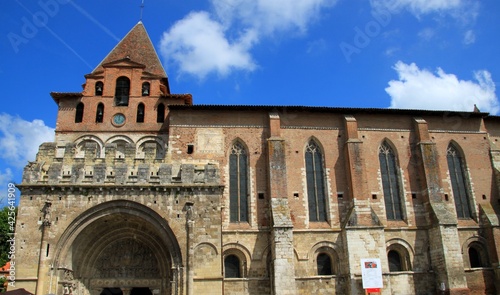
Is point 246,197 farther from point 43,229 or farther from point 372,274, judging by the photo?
point 43,229

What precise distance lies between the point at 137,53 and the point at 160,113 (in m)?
5.65

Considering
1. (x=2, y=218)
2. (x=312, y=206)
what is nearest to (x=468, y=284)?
(x=312, y=206)

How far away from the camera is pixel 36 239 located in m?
19.2

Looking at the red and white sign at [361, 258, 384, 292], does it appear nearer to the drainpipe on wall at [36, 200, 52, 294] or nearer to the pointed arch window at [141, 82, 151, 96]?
the drainpipe on wall at [36, 200, 52, 294]

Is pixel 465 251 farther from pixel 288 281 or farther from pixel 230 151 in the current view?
pixel 230 151

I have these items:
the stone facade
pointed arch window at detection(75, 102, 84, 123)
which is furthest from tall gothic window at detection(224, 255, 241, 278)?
pointed arch window at detection(75, 102, 84, 123)

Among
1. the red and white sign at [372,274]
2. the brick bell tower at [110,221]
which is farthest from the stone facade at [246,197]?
the red and white sign at [372,274]

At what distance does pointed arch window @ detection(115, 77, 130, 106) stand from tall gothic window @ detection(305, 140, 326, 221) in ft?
38.3

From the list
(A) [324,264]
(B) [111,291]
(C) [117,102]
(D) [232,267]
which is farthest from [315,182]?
(C) [117,102]

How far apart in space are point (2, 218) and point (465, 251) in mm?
30704

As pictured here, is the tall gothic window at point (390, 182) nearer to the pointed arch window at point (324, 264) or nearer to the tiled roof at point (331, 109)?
the tiled roof at point (331, 109)

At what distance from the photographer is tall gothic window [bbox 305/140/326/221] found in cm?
2538

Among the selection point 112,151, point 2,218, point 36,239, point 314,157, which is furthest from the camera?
point 2,218

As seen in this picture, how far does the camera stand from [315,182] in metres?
25.9
